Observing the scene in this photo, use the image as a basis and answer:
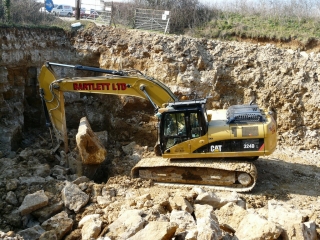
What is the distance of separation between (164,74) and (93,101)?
2.99 m

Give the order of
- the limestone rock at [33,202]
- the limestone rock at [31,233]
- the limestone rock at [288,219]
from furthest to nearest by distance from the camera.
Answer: the limestone rock at [33,202], the limestone rock at [31,233], the limestone rock at [288,219]

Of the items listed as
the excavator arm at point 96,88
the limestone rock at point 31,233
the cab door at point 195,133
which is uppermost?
the excavator arm at point 96,88

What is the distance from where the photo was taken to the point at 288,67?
11516 mm

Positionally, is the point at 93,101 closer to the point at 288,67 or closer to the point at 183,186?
the point at 183,186

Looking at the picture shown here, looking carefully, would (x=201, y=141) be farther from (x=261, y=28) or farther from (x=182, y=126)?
(x=261, y=28)

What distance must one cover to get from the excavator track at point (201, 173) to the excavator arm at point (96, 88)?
153cm

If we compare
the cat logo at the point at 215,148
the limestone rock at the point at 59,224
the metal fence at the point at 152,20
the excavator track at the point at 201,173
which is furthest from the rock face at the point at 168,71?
the limestone rock at the point at 59,224

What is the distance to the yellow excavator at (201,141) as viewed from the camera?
8.07 metres

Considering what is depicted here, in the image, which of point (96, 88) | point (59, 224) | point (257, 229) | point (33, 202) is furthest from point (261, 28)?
point (59, 224)

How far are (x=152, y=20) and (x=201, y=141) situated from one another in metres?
8.53

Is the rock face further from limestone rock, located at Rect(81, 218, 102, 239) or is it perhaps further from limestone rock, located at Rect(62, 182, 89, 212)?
limestone rock, located at Rect(81, 218, 102, 239)

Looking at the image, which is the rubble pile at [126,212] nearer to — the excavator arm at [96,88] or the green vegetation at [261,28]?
the excavator arm at [96,88]

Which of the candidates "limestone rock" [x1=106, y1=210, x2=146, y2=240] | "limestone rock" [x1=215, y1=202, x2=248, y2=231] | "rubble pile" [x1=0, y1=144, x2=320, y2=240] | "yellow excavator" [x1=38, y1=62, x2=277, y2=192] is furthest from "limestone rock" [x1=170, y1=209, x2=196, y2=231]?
"yellow excavator" [x1=38, y1=62, x2=277, y2=192]

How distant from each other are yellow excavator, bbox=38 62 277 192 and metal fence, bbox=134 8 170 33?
21.3 ft
